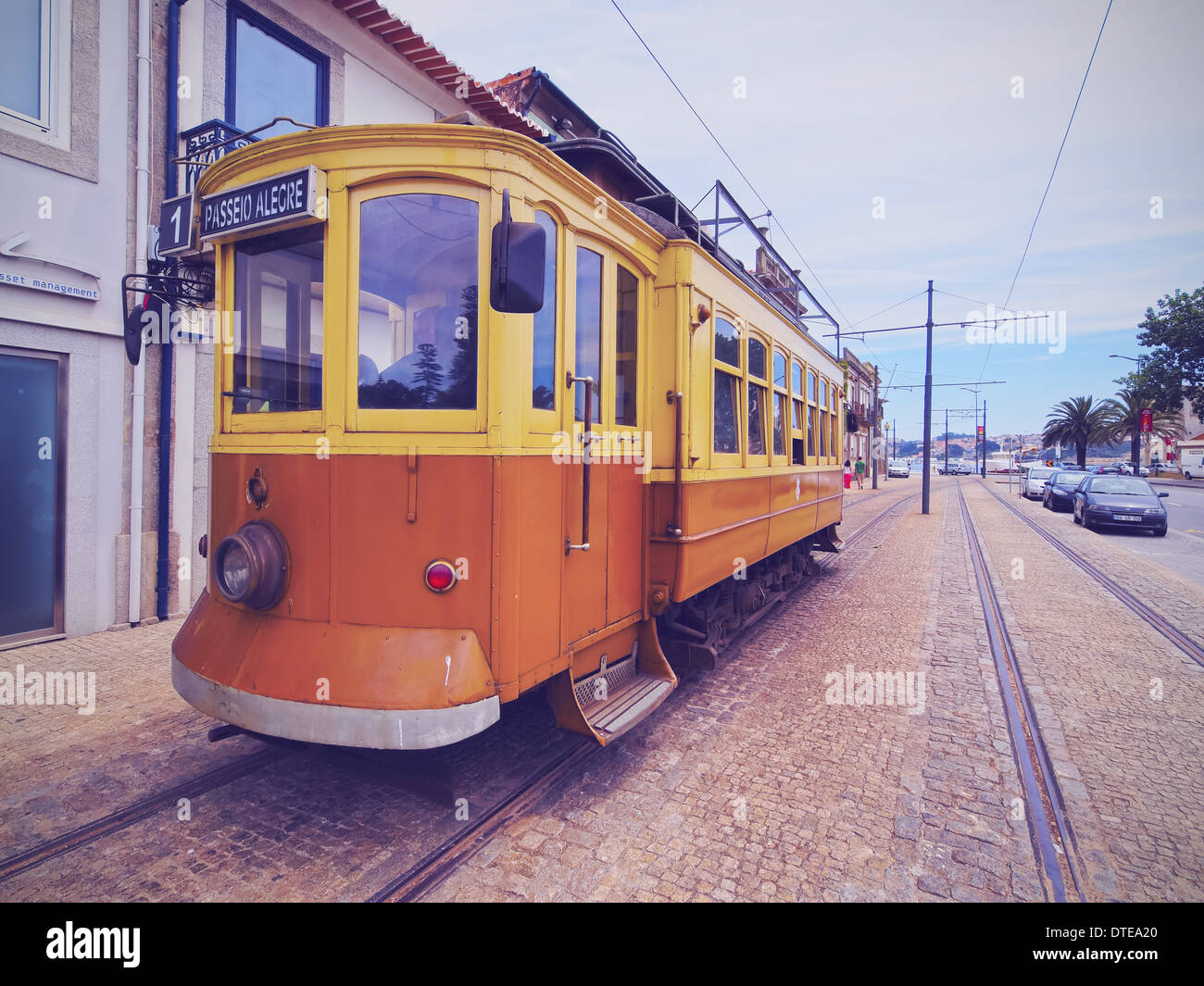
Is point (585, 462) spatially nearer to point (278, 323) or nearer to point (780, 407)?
point (278, 323)

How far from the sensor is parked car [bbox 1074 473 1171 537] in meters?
15.8

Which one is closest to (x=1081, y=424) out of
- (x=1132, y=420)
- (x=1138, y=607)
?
(x=1132, y=420)

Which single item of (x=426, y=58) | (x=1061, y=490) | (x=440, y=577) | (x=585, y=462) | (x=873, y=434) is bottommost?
(x=440, y=577)

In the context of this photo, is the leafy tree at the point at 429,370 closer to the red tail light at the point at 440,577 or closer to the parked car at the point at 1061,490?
the red tail light at the point at 440,577

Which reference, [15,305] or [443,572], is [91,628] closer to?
[15,305]

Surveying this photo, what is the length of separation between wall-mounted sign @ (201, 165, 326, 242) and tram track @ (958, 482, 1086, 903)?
14.5 feet

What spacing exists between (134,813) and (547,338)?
10.3 ft

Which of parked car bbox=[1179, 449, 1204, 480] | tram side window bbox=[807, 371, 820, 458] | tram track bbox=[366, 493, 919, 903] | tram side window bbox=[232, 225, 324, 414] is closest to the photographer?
tram track bbox=[366, 493, 919, 903]

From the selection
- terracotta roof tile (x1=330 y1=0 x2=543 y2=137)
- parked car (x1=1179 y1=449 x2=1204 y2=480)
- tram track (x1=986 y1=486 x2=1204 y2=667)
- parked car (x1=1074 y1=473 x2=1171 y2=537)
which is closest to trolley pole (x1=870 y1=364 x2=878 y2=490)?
parked car (x1=1074 y1=473 x2=1171 y2=537)

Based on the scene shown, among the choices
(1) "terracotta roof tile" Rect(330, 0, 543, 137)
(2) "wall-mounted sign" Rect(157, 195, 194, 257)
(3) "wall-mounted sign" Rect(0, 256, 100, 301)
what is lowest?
(2) "wall-mounted sign" Rect(157, 195, 194, 257)

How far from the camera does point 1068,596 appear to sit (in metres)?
8.85

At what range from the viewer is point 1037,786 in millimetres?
3826

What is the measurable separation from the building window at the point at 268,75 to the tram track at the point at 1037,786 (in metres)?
8.79

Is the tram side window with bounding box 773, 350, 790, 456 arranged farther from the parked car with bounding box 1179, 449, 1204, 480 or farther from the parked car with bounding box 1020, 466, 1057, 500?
the parked car with bounding box 1179, 449, 1204, 480
